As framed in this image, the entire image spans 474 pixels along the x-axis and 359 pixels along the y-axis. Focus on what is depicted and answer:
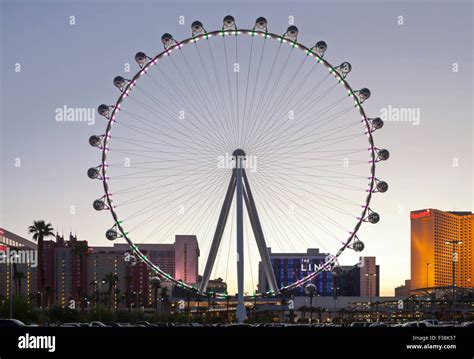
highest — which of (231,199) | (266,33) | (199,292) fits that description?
(266,33)

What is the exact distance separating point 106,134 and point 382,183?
66.8 feet

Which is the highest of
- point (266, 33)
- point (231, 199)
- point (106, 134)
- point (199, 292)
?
point (266, 33)

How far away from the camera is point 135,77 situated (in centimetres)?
6769

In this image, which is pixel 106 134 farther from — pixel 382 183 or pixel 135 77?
pixel 382 183
